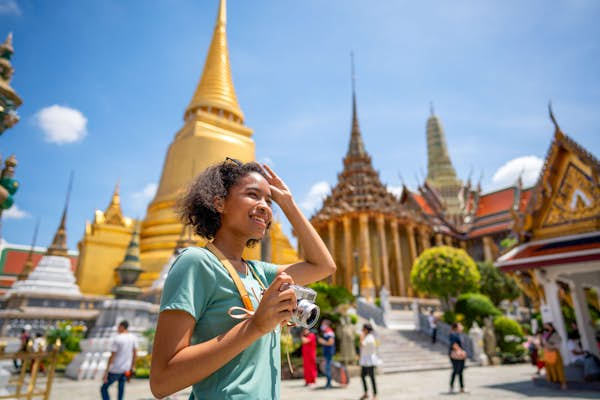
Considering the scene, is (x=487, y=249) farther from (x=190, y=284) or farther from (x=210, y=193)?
(x=190, y=284)

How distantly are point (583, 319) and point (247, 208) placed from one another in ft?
28.1

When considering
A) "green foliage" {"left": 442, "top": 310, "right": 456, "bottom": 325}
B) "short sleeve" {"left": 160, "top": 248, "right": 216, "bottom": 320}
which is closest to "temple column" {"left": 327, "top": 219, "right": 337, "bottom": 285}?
"green foliage" {"left": 442, "top": 310, "right": 456, "bottom": 325}

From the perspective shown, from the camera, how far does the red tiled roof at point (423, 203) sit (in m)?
31.5

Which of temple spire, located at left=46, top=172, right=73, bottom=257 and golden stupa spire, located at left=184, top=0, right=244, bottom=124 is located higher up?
golden stupa spire, located at left=184, top=0, right=244, bottom=124

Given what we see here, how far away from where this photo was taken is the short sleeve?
1.01 meters

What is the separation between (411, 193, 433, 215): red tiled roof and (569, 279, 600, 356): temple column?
23.3 metres

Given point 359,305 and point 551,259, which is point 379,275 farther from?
point 551,259

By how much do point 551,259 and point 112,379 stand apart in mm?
7069

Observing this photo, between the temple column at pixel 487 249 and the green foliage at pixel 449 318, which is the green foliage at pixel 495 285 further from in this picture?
the green foliage at pixel 449 318

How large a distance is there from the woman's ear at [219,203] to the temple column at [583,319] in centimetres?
844

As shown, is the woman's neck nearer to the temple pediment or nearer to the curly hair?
the curly hair

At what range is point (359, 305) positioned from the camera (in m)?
Answer: 16.7

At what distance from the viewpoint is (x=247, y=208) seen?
135 centimetres

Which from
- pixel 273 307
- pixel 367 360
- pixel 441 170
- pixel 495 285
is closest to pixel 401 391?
pixel 367 360
